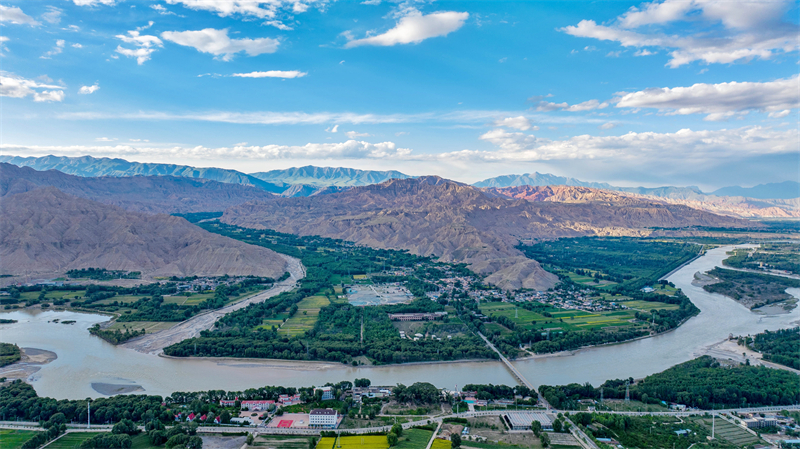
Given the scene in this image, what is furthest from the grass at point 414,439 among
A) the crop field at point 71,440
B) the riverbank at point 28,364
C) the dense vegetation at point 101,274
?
the dense vegetation at point 101,274

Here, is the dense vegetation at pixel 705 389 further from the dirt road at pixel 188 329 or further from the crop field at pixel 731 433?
the dirt road at pixel 188 329

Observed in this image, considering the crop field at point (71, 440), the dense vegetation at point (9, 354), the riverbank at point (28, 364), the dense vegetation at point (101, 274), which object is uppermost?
the dense vegetation at point (101, 274)

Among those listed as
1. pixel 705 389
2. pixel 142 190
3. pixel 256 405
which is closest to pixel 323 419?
pixel 256 405

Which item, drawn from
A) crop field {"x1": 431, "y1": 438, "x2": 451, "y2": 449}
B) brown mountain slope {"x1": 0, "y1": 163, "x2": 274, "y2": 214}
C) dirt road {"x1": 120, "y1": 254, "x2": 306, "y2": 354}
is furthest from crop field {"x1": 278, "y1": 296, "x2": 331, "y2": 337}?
brown mountain slope {"x1": 0, "y1": 163, "x2": 274, "y2": 214}

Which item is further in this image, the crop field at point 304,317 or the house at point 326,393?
the crop field at point 304,317

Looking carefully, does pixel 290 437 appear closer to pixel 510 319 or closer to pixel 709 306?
pixel 510 319

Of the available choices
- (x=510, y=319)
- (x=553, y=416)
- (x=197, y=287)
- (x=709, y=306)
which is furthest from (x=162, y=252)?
(x=709, y=306)
